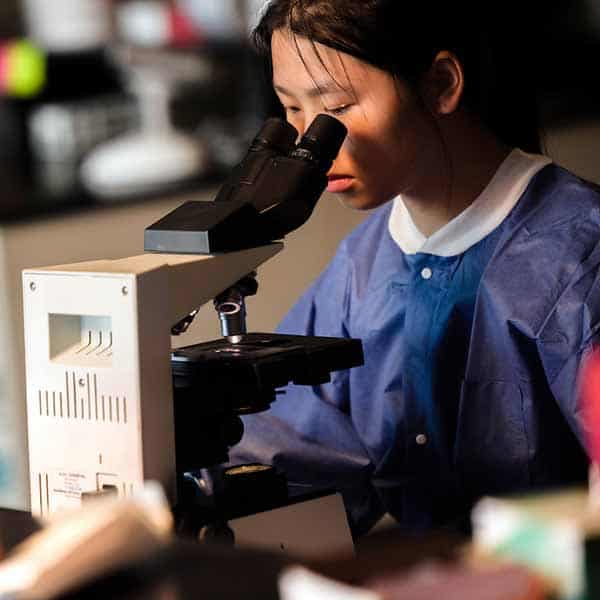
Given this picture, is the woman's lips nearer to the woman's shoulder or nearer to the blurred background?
the woman's shoulder

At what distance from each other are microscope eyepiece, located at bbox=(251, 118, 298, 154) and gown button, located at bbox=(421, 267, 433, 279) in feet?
1.26

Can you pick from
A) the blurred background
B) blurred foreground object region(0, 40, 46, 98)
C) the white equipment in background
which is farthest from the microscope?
blurred foreground object region(0, 40, 46, 98)

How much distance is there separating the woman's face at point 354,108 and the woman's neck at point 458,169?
87 mm

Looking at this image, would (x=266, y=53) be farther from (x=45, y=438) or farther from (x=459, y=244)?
(x=45, y=438)

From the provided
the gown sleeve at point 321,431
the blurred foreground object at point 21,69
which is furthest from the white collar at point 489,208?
the blurred foreground object at point 21,69

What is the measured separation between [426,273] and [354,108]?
288 mm

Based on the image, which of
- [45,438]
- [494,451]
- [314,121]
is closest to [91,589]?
[45,438]

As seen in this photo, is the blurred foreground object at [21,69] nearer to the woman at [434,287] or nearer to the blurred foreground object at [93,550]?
the woman at [434,287]

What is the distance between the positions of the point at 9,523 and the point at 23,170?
→ 5.93ft

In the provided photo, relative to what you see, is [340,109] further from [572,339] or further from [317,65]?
[572,339]

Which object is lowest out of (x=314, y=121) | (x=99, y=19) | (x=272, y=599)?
(x=272, y=599)

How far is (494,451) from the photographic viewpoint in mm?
1724

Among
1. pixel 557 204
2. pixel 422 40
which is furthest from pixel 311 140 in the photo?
pixel 557 204

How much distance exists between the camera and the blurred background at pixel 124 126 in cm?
281
